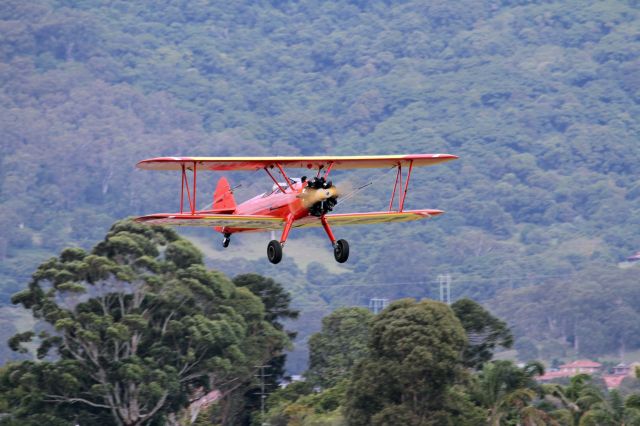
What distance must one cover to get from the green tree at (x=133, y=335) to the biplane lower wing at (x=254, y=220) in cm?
2608

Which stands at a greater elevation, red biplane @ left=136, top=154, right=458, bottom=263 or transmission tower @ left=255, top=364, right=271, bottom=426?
red biplane @ left=136, top=154, right=458, bottom=263

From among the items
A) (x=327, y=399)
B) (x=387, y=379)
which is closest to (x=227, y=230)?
(x=387, y=379)

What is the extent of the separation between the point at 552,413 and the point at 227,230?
19.4 meters

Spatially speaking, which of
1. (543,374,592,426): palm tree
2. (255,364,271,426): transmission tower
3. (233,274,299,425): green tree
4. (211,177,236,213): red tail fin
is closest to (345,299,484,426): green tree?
(543,374,592,426): palm tree

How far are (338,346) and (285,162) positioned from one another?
116 feet

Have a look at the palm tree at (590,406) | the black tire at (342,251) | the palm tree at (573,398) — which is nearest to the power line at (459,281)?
the palm tree at (573,398)

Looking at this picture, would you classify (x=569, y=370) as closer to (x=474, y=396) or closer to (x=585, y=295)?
(x=585, y=295)

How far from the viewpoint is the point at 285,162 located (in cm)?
3038

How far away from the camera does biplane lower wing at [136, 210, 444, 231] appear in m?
29.1

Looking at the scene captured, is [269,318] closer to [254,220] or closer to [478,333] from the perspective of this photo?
[478,333]

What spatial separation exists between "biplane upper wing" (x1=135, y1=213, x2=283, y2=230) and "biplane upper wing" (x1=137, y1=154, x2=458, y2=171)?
1.20 meters

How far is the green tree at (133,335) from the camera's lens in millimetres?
55531

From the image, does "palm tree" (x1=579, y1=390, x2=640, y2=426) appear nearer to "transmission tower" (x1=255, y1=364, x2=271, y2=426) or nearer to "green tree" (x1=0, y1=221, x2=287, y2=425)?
"transmission tower" (x1=255, y1=364, x2=271, y2=426)

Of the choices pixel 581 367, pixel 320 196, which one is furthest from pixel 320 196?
pixel 581 367
